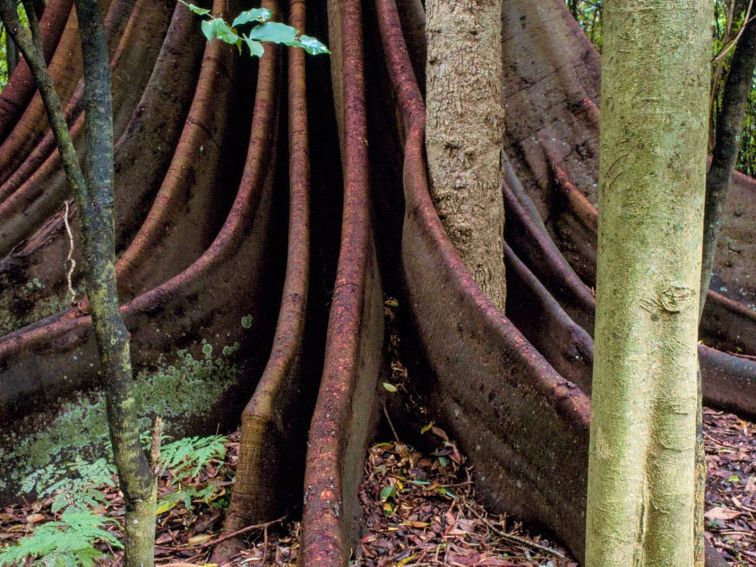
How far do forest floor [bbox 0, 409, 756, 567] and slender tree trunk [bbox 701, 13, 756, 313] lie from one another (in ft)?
4.31

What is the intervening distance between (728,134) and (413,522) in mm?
2092

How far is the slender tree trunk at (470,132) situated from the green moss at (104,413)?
1.56 metres


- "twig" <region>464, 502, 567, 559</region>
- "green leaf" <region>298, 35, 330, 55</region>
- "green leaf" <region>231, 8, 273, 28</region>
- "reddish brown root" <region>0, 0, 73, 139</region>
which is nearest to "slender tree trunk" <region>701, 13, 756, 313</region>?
"twig" <region>464, 502, 567, 559</region>

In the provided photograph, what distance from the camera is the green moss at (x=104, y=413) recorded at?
11.5ft

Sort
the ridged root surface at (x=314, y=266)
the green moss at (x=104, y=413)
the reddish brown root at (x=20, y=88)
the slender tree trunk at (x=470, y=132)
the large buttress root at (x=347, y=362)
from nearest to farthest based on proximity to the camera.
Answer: the large buttress root at (x=347, y=362), the ridged root surface at (x=314, y=266), the green moss at (x=104, y=413), the slender tree trunk at (x=470, y=132), the reddish brown root at (x=20, y=88)

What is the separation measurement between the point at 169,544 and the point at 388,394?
1.30 meters

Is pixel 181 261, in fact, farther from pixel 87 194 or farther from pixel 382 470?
pixel 87 194

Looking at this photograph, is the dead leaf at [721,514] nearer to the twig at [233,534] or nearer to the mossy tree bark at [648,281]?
the mossy tree bark at [648,281]

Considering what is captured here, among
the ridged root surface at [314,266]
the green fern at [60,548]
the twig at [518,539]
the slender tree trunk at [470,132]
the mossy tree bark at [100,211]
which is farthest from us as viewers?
the slender tree trunk at [470,132]

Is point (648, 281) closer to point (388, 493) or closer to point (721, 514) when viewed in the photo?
point (388, 493)

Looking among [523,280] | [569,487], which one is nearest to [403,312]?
[523,280]

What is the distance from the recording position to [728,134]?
257 cm

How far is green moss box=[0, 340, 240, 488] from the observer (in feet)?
11.5

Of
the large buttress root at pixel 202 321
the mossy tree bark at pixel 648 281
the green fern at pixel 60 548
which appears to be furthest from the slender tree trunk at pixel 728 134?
the large buttress root at pixel 202 321
